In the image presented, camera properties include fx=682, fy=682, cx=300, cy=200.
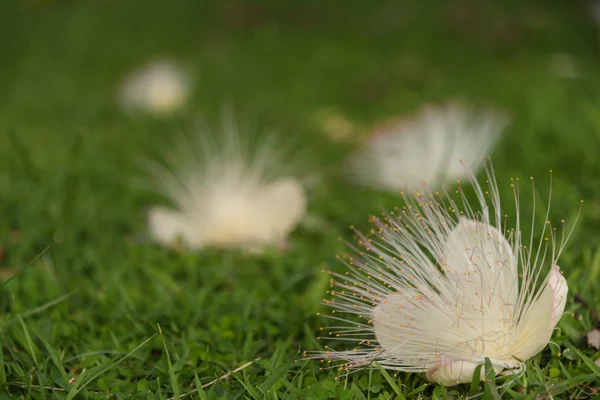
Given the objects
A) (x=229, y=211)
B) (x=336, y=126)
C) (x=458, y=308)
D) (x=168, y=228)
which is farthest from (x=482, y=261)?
(x=336, y=126)

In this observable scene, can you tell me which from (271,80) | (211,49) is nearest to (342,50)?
(271,80)

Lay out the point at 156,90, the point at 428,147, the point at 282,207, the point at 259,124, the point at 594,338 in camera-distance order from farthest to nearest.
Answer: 1. the point at 156,90
2. the point at 259,124
3. the point at 428,147
4. the point at 282,207
5. the point at 594,338

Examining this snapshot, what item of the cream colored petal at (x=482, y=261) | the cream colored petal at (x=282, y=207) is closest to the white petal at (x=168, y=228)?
the cream colored petal at (x=282, y=207)

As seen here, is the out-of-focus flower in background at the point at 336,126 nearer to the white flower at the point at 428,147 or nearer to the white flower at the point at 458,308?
the white flower at the point at 428,147

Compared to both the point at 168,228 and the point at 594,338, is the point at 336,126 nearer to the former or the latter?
the point at 168,228

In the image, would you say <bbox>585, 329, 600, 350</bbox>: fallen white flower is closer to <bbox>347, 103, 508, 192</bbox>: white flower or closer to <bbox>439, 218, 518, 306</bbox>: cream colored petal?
<bbox>439, 218, 518, 306</bbox>: cream colored petal

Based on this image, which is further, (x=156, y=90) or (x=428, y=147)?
(x=156, y=90)

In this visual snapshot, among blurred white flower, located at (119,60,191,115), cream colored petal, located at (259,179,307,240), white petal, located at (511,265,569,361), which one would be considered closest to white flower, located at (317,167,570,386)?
white petal, located at (511,265,569,361)
